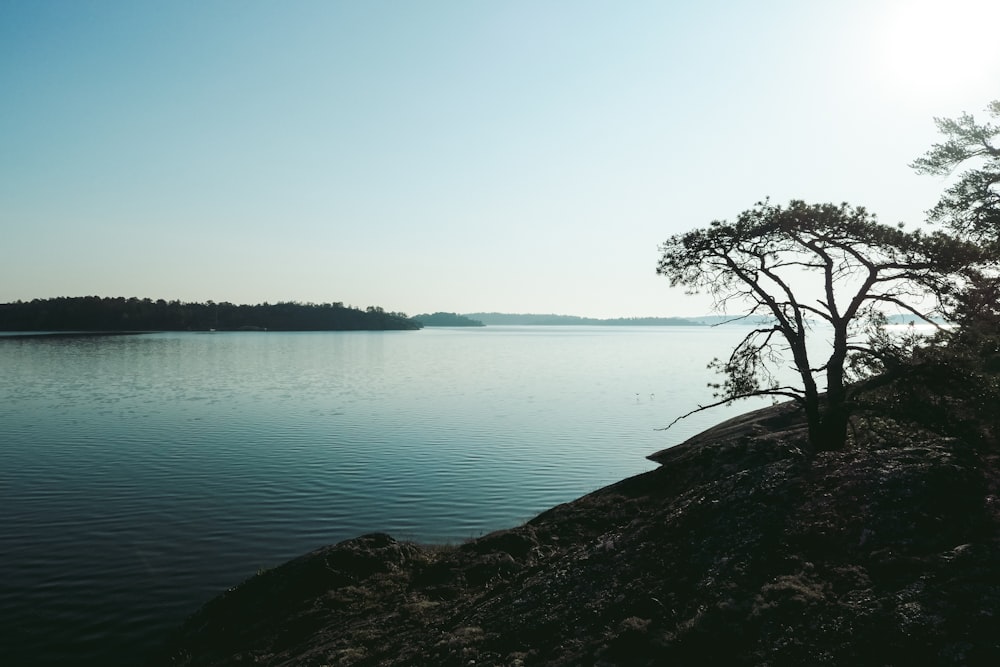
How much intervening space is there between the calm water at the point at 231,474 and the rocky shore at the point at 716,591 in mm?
5340

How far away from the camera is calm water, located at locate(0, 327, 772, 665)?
20125 mm

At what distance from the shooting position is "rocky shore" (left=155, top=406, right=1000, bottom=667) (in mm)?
9453

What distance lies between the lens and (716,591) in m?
11.2

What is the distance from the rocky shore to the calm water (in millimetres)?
5340

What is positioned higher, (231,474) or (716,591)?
(716,591)

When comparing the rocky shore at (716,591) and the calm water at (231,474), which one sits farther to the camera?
the calm water at (231,474)

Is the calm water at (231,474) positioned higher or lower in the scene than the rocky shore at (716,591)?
lower

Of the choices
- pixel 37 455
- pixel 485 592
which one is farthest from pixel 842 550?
pixel 37 455

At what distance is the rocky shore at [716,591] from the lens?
9.45 meters

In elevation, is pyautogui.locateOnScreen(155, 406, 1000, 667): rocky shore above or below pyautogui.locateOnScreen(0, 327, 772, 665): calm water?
above

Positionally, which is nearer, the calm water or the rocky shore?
the rocky shore

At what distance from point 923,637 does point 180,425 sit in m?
55.6

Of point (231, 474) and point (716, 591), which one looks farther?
point (231, 474)

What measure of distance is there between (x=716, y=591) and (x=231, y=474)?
1290 inches
